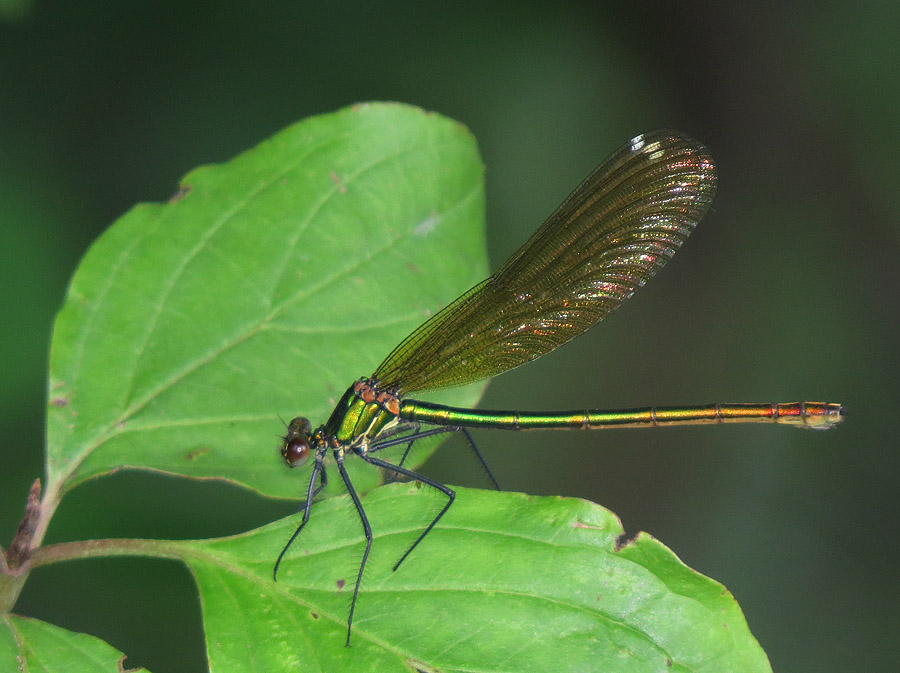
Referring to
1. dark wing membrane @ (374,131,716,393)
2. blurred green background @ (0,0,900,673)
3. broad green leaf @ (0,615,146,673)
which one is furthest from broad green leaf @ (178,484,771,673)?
blurred green background @ (0,0,900,673)

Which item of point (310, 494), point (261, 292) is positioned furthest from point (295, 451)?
point (261, 292)

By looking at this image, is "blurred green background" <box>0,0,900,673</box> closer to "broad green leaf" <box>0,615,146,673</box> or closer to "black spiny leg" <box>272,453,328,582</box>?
"black spiny leg" <box>272,453,328,582</box>

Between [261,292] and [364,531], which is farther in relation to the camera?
[261,292]

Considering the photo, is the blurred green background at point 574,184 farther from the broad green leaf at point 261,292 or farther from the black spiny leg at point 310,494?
the broad green leaf at point 261,292

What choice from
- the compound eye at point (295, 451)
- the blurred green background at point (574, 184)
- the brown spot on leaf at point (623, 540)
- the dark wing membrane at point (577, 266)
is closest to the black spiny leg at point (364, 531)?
the compound eye at point (295, 451)

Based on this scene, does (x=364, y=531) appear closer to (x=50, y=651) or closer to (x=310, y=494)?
(x=310, y=494)

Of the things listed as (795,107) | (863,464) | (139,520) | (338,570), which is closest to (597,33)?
(795,107)
